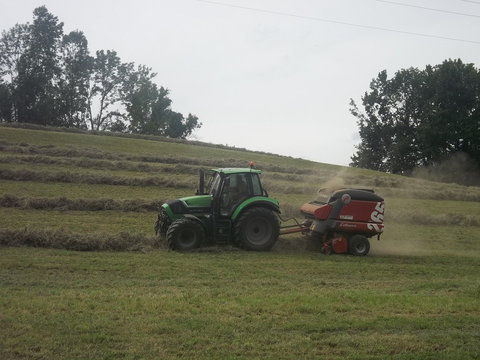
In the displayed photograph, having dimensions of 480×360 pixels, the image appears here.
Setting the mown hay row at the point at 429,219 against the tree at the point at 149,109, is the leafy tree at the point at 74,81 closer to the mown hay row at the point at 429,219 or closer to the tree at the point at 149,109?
the tree at the point at 149,109

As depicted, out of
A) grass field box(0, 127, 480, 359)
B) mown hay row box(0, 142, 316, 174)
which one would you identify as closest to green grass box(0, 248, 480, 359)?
grass field box(0, 127, 480, 359)

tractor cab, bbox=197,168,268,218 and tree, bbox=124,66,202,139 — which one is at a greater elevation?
tree, bbox=124,66,202,139

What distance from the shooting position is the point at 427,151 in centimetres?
5550

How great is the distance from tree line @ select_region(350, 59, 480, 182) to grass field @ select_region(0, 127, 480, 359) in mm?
Answer: 38614

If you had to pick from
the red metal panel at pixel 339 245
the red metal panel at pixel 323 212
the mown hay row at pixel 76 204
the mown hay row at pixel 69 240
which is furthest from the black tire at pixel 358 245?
the mown hay row at pixel 76 204

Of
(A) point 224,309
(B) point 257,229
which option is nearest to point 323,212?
(B) point 257,229

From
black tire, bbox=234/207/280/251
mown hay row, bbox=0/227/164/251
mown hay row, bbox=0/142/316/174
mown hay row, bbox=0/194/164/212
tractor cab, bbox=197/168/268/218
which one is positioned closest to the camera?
mown hay row, bbox=0/227/164/251

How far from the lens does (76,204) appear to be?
16.6 m

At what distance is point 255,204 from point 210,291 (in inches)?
182

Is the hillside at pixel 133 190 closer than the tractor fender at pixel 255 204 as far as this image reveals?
No

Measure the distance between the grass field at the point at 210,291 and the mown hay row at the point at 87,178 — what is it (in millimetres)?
696

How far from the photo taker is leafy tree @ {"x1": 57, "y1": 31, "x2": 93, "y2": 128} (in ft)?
208

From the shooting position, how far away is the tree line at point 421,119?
180 feet

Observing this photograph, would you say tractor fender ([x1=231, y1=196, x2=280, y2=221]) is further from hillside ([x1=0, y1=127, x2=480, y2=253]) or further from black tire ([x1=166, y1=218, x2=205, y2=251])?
hillside ([x1=0, y1=127, x2=480, y2=253])
